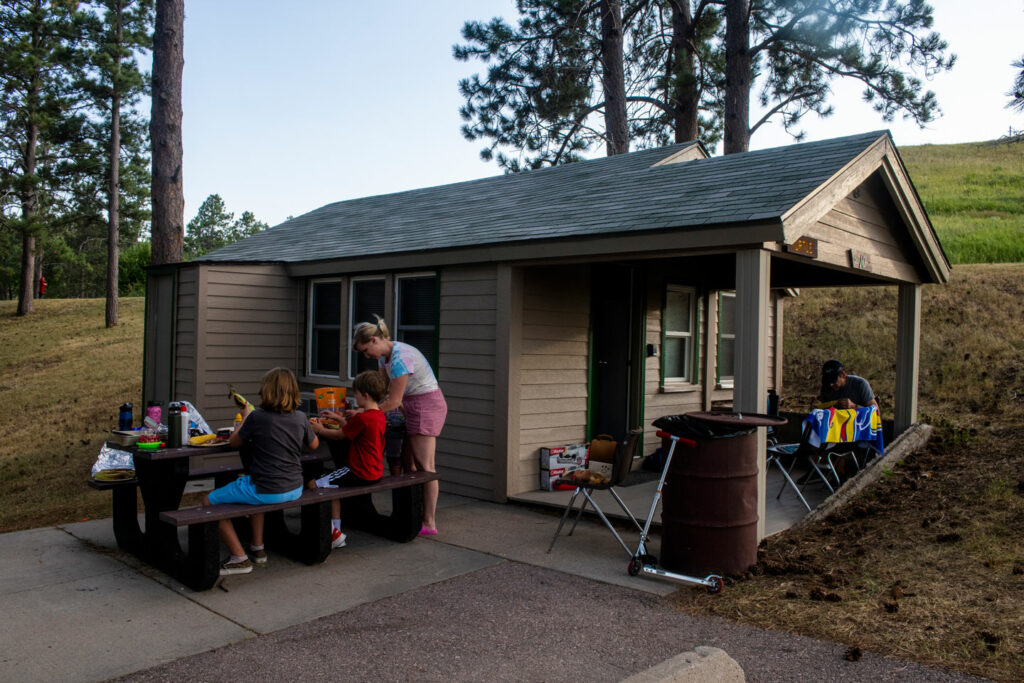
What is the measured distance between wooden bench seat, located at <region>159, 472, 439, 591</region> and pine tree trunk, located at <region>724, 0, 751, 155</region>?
1286cm

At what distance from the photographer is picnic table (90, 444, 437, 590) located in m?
4.75

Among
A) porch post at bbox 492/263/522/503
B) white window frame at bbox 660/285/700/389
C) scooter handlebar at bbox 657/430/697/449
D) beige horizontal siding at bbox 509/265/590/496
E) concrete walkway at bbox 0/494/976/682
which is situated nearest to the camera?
concrete walkway at bbox 0/494/976/682

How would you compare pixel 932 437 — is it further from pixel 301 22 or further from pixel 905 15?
pixel 301 22

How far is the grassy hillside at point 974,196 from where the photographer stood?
2050 cm

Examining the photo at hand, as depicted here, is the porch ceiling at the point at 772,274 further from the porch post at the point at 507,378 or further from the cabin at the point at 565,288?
the porch post at the point at 507,378

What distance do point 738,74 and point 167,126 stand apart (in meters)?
11.4

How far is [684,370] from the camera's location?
1005 centimetres

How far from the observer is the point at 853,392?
7977 mm

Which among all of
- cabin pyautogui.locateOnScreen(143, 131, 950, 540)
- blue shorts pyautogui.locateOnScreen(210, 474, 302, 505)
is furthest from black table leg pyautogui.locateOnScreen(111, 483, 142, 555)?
cabin pyautogui.locateOnScreen(143, 131, 950, 540)

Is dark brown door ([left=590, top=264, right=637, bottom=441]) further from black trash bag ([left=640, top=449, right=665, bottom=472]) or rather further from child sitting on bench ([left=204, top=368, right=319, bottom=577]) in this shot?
child sitting on bench ([left=204, top=368, right=319, bottom=577])

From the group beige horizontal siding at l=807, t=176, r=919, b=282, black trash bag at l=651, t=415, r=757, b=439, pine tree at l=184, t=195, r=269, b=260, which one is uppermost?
pine tree at l=184, t=195, r=269, b=260

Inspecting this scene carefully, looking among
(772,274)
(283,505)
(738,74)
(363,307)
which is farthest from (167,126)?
(738,74)

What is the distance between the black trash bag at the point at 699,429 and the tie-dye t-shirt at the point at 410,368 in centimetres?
196

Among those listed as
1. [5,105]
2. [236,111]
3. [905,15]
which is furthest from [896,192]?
[5,105]
